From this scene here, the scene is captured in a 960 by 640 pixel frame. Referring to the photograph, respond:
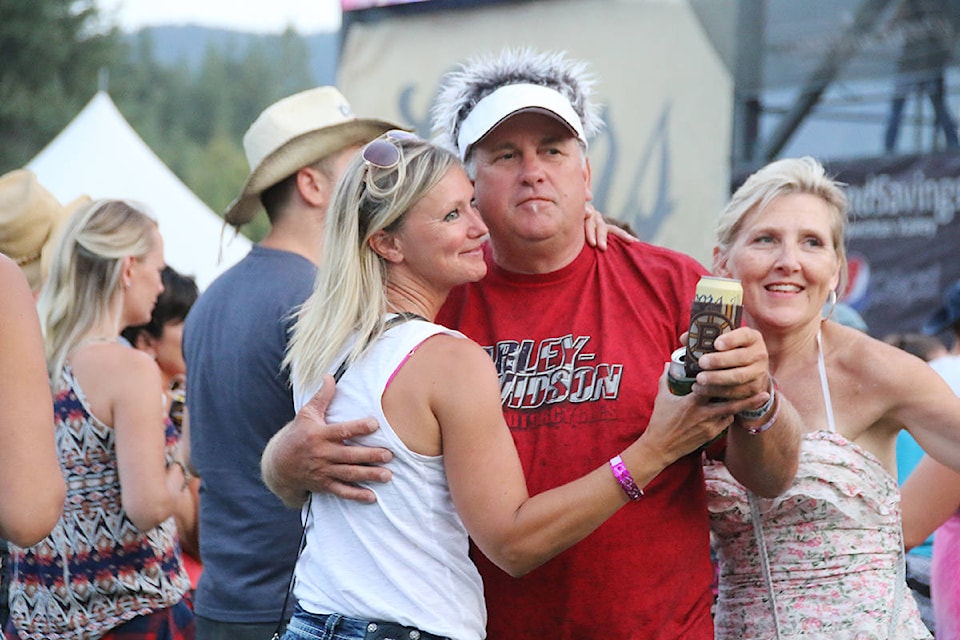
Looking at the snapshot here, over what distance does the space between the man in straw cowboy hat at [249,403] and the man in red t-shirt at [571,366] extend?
2.52 feet

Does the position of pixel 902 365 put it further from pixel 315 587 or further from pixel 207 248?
pixel 207 248

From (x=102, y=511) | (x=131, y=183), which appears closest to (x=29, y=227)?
(x=102, y=511)

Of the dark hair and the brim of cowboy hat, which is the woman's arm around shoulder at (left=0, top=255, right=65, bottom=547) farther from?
the dark hair

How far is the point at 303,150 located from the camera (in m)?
3.72

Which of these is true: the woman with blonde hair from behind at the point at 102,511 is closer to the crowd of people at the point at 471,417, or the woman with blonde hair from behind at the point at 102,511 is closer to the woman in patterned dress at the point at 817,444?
the crowd of people at the point at 471,417

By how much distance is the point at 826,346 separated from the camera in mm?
3021

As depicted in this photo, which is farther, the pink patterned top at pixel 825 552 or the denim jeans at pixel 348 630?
the pink patterned top at pixel 825 552

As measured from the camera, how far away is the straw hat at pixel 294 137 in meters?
3.71

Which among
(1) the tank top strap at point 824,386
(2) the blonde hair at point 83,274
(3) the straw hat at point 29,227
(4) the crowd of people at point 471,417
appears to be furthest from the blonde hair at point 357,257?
(3) the straw hat at point 29,227

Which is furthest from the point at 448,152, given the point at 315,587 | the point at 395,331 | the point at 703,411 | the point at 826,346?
the point at 826,346

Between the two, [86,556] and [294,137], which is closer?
[86,556]

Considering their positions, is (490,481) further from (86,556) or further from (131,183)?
(131,183)

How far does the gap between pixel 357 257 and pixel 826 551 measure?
4.49 ft

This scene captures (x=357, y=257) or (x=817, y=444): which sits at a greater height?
(x=357, y=257)
